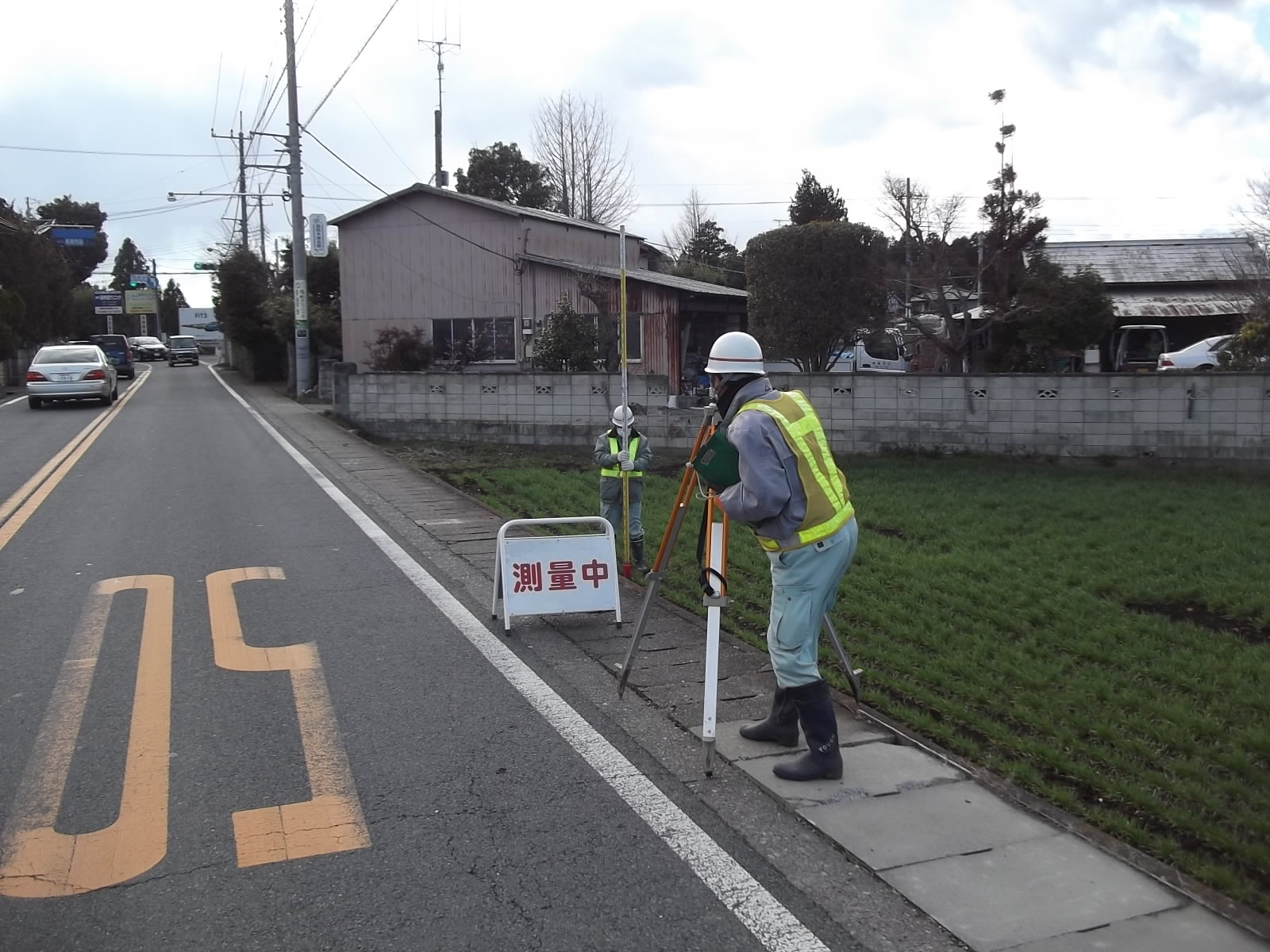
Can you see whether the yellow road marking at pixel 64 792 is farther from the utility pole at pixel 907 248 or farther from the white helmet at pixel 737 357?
the utility pole at pixel 907 248

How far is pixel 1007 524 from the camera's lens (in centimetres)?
993

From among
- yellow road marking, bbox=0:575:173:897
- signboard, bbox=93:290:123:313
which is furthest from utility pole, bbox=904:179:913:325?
signboard, bbox=93:290:123:313

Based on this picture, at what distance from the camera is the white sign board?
6.89 meters

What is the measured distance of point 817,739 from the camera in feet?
15.1

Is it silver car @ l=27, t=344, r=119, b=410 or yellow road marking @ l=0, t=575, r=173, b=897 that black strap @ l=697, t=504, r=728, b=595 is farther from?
silver car @ l=27, t=344, r=119, b=410

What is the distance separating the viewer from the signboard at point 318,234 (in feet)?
97.7

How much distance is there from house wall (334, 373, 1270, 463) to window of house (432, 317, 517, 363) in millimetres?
9920

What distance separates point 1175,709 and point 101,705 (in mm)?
5381

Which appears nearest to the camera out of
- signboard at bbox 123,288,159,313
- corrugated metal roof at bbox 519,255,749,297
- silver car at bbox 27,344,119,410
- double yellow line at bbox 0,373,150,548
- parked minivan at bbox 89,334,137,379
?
double yellow line at bbox 0,373,150,548

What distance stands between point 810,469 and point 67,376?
2356 centimetres

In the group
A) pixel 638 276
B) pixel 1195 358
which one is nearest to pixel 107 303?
pixel 638 276

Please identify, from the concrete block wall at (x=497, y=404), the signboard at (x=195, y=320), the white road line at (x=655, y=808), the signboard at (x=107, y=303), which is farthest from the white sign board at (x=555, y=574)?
the signboard at (x=195, y=320)

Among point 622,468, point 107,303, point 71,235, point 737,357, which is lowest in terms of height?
point 622,468

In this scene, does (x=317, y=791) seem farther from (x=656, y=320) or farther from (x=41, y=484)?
(x=656, y=320)
